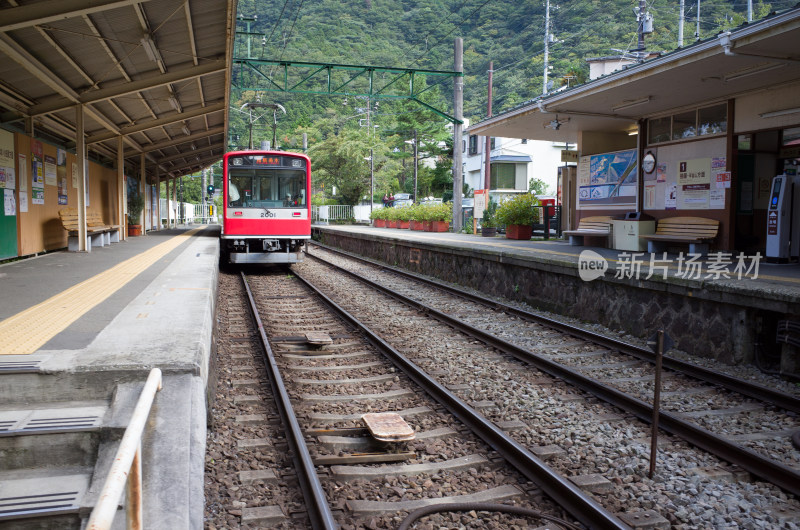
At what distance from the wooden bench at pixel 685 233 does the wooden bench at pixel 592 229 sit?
1425mm

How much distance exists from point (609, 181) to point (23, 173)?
1267 centimetres

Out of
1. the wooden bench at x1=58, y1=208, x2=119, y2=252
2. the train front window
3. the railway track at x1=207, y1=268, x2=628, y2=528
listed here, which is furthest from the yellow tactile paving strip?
the train front window

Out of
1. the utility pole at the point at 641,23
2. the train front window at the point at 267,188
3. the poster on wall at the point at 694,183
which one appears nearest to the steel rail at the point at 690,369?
the poster on wall at the point at 694,183

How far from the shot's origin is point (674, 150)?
481 inches

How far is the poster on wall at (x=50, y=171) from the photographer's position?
12875 millimetres

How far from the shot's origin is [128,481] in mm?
2141

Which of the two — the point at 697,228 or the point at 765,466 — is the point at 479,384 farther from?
the point at 697,228

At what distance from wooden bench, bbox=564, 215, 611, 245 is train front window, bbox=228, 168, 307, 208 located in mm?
6867

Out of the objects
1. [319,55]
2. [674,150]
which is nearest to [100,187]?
[674,150]

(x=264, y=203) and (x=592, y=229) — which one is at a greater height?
(x=264, y=203)

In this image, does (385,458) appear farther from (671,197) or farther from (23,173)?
(23,173)

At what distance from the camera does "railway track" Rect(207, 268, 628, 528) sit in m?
3.44

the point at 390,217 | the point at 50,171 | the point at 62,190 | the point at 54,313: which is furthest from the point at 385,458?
the point at 390,217

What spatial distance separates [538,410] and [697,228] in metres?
8.02
